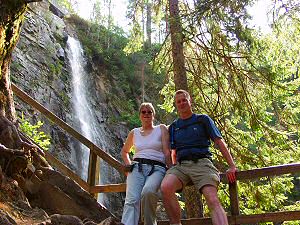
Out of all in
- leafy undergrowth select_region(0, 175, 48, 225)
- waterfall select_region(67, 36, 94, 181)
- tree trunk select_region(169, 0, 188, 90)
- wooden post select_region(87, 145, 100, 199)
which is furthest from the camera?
waterfall select_region(67, 36, 94, 181)

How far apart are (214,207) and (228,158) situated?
0.54 meters

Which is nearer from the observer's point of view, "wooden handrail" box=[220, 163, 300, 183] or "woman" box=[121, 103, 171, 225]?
"woman" box=[121, 103, 171, 225]

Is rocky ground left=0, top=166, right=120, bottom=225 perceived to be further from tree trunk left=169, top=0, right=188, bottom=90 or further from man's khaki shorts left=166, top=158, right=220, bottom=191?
tree trunk left=169, top=0, right=188, bottom=90

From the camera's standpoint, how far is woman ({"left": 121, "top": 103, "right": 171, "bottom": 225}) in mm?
3527

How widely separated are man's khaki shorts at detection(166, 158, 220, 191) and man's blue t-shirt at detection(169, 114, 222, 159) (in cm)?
10

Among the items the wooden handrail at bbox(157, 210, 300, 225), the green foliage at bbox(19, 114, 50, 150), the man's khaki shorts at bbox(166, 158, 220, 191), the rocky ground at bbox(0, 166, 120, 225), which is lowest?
the wooden handrail at bbox(157, 210, 300, 225)

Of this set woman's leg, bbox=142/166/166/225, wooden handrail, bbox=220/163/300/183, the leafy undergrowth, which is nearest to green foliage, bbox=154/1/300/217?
wooden handrail, bbox=220/163/300/183

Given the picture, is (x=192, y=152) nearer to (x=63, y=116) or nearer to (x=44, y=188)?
(x=44, y=188)

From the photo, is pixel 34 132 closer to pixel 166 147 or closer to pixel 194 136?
pixel 166 147

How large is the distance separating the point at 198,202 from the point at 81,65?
1448cm

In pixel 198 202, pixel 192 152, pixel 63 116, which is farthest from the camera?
pixel 63 116

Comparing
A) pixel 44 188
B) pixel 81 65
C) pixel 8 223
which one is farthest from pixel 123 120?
pixel 8 223

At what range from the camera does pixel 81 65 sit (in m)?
19.5

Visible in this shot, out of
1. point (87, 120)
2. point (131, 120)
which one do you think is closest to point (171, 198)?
point (87, 120)
